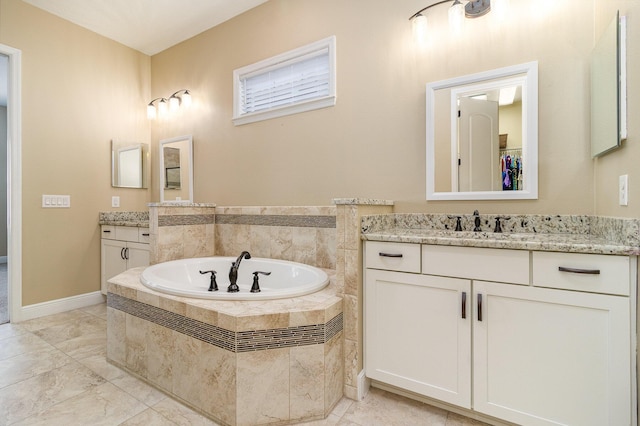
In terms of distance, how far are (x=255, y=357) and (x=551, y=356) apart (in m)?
1.25

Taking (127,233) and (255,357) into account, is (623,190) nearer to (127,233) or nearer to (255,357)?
(255,357)

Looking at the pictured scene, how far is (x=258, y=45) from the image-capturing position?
2.76 m

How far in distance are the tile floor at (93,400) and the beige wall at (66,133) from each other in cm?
89

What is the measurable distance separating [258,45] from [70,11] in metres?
1.80

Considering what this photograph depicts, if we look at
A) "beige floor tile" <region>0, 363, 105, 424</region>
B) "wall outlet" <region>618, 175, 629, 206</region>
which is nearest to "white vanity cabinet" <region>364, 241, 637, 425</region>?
"wall outlet" <region>618, 175, 629, 206</region>

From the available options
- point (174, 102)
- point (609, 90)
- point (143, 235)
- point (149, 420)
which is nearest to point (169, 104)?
point (174, 102)

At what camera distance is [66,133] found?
9.77ft

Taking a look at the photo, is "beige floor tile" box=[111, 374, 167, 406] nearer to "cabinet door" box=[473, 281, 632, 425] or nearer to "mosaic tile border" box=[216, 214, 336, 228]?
"mosaic tile border" box=[216, 214, 336, 228]

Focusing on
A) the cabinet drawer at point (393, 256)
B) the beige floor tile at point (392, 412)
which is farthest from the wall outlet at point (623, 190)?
the beige floor tile at point (392, 412)

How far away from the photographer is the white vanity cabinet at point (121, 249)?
2.89 meters

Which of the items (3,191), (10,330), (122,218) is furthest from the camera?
(3,191)

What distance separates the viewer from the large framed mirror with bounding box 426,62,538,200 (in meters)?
1.71

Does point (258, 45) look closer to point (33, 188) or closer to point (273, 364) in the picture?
point (33, 188)

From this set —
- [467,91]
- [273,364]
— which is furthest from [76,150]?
[467,91]
